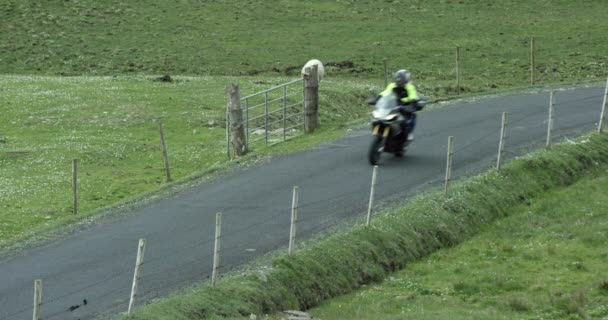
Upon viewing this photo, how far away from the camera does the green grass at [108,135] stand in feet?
110


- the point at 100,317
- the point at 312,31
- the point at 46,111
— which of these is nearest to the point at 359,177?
the point at 100,317

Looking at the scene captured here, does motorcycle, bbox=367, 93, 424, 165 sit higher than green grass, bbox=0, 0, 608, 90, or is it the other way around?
motorcycle, bbox=367, 93, 424, 165

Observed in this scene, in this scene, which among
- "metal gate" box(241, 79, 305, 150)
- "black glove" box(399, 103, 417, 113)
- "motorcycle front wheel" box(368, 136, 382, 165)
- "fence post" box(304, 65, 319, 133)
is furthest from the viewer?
"fence post" box(304, 65, 319, 133)

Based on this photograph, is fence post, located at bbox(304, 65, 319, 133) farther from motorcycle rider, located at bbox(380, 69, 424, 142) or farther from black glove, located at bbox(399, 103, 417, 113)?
black glove, located at bbox(399, 103, 417, 113)

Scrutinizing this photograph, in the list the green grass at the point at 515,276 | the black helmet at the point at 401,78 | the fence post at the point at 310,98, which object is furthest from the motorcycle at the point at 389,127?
Answer: the fence post at the point at 310,98

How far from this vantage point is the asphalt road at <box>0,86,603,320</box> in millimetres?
20859

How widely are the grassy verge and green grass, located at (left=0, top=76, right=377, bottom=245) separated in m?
6.61

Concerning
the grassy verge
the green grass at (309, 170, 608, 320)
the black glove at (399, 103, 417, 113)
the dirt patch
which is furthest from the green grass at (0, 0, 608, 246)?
the green grass at (309, 170, 608, 320)

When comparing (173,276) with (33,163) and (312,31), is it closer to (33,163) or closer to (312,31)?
(33,163)

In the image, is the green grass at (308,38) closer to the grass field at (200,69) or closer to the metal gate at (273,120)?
the grass field at (200,69)

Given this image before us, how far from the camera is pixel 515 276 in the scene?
77.2ft

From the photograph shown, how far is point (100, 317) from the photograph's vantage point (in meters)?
19.2

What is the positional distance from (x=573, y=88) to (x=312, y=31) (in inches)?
956

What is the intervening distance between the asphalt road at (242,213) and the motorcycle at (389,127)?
0.35 meters
